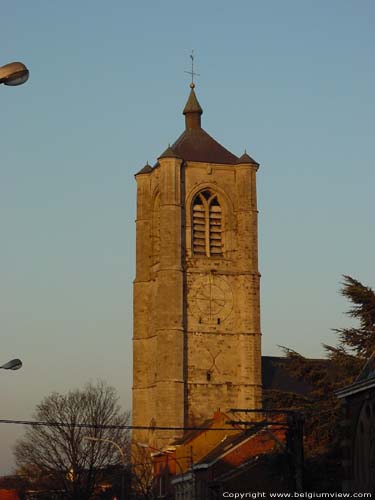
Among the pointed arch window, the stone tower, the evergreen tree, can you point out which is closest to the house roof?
the stone tower

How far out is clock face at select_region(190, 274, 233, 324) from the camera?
73.6m

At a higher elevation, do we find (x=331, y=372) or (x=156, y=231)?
(x=156, y=231)

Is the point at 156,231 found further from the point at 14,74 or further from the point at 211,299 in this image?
the point at 14,74

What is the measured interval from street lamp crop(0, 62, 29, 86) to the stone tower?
187 ft

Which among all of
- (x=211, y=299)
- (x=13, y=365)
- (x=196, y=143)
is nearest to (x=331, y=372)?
(x=13, y=365)

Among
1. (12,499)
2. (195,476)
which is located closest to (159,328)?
(195,476)

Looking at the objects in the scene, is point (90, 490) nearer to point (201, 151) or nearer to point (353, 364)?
point (201, 151)

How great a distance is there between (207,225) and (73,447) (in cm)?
1709

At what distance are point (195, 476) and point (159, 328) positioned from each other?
19.3m

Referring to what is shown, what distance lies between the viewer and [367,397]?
27.3m

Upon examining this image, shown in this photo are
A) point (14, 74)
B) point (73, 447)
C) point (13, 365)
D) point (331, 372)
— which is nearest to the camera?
point (14, 74)

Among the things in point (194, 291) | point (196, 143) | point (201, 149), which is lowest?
point (194, 291)

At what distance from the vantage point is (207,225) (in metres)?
75.8

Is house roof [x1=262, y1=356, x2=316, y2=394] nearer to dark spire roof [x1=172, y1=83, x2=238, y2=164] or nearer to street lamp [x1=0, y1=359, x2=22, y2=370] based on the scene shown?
dark spire roof [x1=172, y1=83, x2=238, y2=164]
